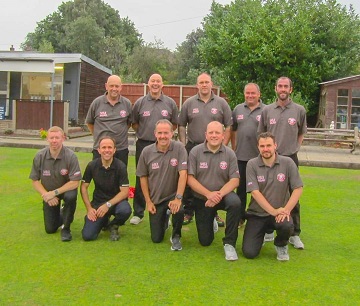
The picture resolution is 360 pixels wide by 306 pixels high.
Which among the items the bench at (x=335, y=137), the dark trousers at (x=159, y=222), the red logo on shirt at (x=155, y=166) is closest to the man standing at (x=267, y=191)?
the dark trousers at (x=159, y=222)

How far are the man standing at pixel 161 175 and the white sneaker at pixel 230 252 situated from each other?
2.53 feet

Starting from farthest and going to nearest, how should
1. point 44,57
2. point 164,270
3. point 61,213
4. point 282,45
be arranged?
point 282,45
point 44,57
point 61,213
point 164,270

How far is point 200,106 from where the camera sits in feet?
21.1

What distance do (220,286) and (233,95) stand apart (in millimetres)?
17628

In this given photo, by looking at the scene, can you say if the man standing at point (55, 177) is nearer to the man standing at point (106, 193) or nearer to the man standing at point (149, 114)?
the man standing at point (106, 193)

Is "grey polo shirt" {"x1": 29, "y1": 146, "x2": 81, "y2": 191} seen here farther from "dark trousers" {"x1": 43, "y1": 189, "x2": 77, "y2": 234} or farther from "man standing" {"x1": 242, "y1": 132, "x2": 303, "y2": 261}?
"man standing" {"x1": 242, "y1": 132, "x2": 303, "y2": 261}

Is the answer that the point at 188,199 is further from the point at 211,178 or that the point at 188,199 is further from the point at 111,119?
the point at 111,119

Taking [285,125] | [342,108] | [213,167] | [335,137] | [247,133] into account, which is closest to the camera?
[213,167]

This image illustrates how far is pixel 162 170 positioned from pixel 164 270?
4.49ft

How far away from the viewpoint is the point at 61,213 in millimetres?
6008

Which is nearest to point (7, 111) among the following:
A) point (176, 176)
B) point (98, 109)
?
point (98, 109)

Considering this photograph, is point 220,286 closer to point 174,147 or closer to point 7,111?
point 174,147

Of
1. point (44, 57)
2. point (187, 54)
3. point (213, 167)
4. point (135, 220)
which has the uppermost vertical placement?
point (187, 54)

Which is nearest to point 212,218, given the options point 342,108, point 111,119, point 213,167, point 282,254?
point 213,167
